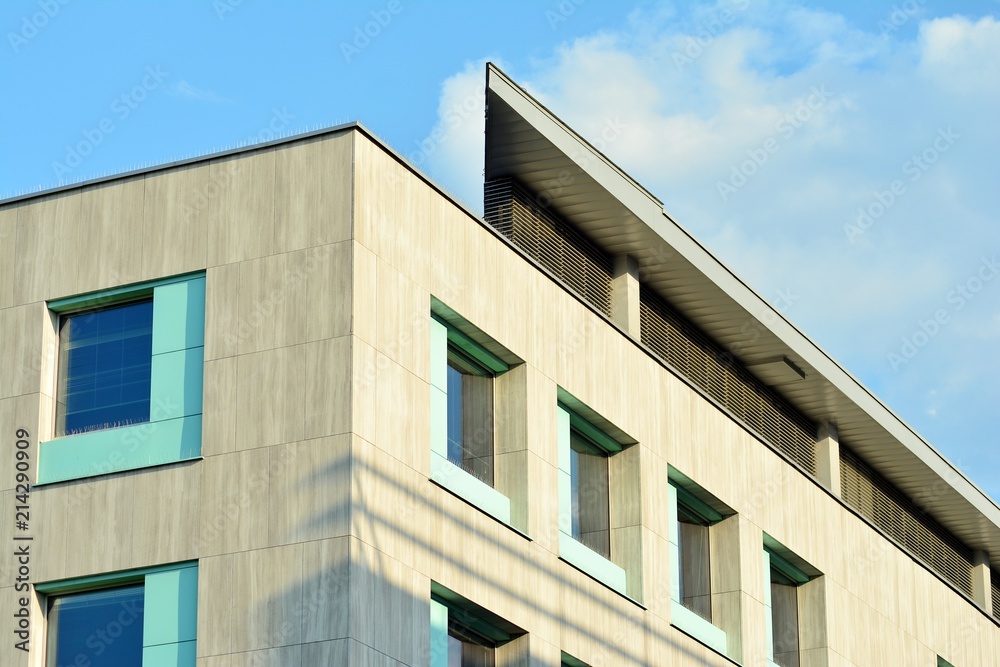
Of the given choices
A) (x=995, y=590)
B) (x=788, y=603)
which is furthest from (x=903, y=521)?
(x=788, y=603)

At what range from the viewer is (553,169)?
35062 millimetres

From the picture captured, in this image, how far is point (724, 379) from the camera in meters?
41.0

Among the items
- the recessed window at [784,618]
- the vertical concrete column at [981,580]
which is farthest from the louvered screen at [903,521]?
the recessed window at [784,618]

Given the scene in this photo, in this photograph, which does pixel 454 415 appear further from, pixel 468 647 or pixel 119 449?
pixel 119 449

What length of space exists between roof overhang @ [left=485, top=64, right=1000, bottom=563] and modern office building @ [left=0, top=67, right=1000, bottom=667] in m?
0.11

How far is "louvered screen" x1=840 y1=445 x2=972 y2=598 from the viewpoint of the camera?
45.4 meters

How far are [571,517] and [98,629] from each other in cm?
855

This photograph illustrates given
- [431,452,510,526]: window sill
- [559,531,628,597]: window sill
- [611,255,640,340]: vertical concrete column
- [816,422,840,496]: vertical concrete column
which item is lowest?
[559,531,628,597]: window sill

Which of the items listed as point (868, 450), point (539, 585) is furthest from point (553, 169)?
point (868, 450)

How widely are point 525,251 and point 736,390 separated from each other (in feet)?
27.7

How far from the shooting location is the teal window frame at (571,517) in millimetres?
32750

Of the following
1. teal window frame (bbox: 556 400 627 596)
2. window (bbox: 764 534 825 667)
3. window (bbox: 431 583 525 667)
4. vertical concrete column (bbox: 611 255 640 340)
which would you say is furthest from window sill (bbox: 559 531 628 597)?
window (bbox: 764 534 825 667)

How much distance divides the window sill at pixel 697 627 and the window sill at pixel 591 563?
1.65m

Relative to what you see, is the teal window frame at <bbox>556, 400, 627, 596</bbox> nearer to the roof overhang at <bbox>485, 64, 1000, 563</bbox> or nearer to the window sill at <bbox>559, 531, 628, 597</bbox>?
the window sill at <bbox>559, 531, 628, 597</bbox>
